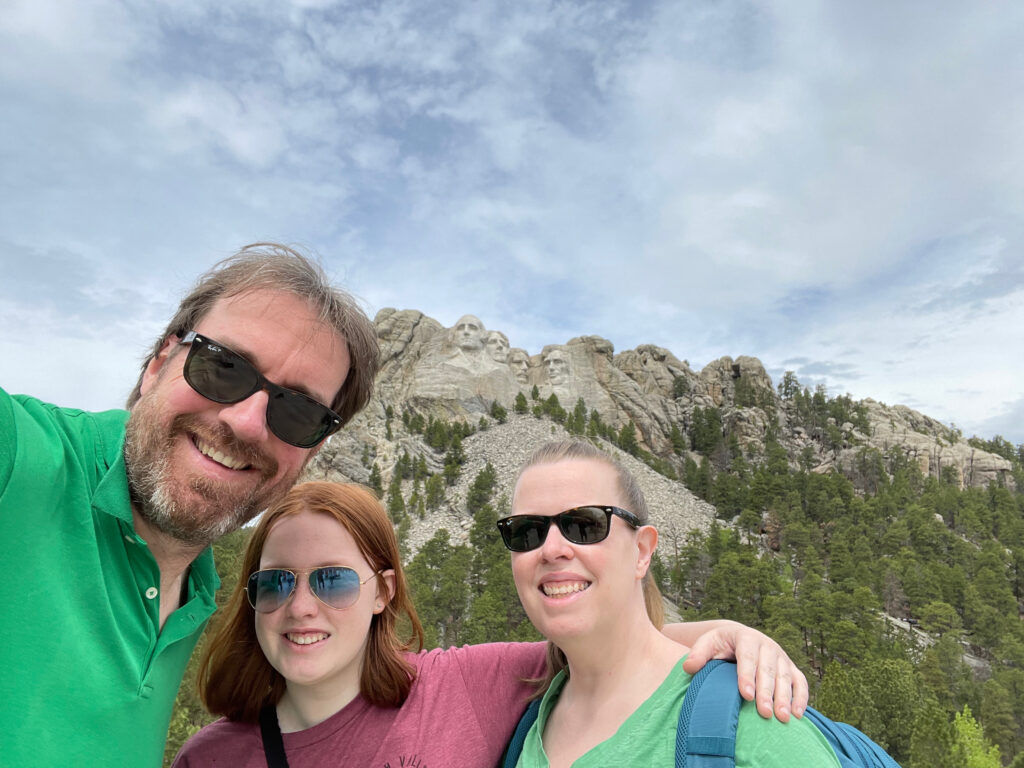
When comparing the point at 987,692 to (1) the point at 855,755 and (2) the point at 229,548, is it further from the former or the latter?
(1) the point at 855,755

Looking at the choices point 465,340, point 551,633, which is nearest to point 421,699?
point 551,633

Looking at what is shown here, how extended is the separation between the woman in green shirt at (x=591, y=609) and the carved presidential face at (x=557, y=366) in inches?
3791

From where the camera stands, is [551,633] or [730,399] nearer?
[551,633]

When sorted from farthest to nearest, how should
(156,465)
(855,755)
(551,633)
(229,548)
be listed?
(229,548), (551,633), (156,465), (855,755)

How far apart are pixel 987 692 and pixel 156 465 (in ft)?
160

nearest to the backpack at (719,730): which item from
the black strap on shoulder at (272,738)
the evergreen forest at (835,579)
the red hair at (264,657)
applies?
the red hair at (264,657)

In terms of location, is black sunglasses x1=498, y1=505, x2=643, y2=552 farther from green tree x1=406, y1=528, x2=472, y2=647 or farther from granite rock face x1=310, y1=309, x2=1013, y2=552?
granite rock face x1=310, y1=309, x2=1013, y2=552

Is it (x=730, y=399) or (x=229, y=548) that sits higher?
(x=730, y=399)

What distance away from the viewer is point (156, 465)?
2488 mm

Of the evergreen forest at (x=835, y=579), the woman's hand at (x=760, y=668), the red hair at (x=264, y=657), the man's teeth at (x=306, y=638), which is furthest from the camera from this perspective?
the evergreen forest at (x=835, y=579)

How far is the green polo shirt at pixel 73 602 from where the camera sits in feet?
6.72

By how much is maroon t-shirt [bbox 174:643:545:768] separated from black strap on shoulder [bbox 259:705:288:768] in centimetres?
3

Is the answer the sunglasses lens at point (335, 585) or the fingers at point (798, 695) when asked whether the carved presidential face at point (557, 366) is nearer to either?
the sunglasses lens at point (335, 585)

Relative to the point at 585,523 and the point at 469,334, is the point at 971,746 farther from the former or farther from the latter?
the point at 469,334
